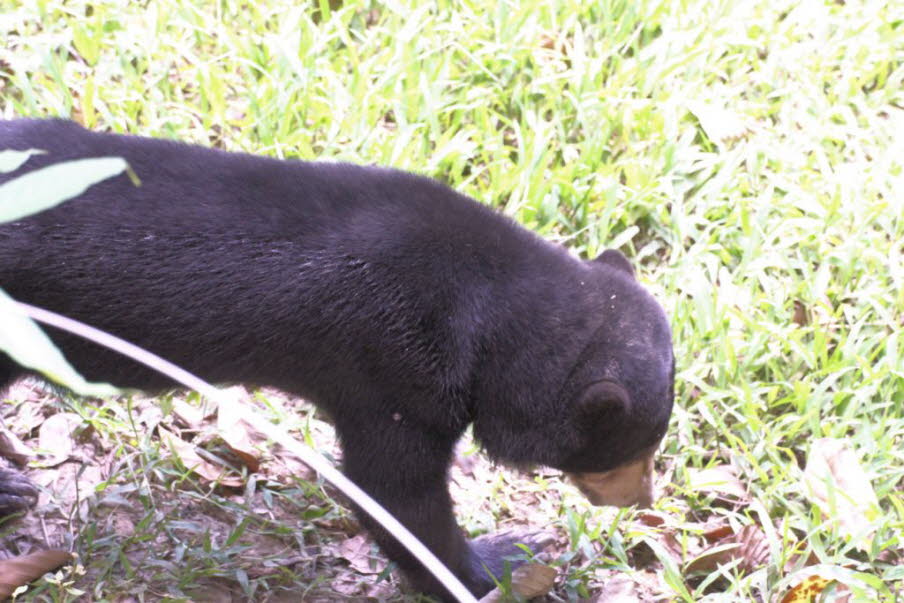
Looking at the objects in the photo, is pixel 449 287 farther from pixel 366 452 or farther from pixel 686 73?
pixel 686 73

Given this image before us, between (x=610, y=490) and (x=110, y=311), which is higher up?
(x=110, y=311)

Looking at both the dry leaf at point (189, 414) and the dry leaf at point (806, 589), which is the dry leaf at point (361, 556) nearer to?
the dry leaf at point (189, 414)

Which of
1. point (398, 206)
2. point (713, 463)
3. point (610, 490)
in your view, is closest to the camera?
point (398, 206)

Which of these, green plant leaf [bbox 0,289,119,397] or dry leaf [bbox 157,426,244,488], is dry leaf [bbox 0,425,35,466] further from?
green plant leaf [bbox 0,289,119,397]

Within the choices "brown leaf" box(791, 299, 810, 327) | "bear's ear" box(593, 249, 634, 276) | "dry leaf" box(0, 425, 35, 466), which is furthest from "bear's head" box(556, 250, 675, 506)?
"dry leaf" box(0, 425, 35, 466)

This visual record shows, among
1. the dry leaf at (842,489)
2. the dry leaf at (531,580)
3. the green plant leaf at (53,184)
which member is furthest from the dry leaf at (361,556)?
the green plant leaf at (53,184)

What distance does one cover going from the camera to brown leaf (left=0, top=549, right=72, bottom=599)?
12.5ft

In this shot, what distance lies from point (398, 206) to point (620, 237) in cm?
196

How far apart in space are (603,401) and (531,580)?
40.6 inches

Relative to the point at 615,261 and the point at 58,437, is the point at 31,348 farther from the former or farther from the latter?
the point at 58,437

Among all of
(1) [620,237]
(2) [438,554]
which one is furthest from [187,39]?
(2) [438,554]

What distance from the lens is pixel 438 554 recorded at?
3.87 m

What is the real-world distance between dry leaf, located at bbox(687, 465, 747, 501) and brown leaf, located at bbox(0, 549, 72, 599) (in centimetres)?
256

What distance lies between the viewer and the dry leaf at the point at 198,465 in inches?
179
